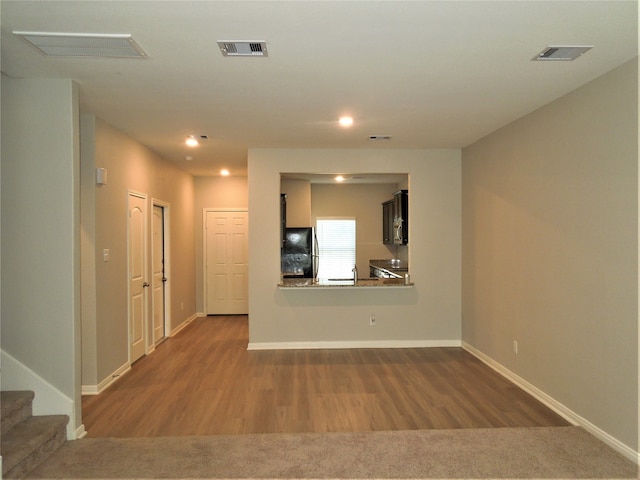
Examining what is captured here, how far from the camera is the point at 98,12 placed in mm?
2250

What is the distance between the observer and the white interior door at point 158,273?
600 cm

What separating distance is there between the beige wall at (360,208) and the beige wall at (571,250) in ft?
14.3

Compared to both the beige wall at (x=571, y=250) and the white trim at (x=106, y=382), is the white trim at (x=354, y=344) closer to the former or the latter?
the beige wall at (x=571, y=250)

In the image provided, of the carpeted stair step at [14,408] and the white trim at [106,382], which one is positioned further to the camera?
the white trim at [106,382]

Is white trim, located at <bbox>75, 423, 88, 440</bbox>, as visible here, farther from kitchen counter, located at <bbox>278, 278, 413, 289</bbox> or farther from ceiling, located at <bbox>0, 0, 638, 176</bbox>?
kitchen counter, located at <bbox>278, 278, 413, 289</bbox>

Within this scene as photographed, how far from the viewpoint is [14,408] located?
2963mm

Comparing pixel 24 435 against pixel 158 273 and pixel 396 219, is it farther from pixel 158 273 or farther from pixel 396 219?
pixel 396 219

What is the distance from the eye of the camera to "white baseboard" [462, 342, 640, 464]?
289 centimetres

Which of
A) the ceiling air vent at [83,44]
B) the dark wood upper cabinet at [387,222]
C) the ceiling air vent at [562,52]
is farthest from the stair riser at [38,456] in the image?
the dark wood upper cabinet at [387,222]

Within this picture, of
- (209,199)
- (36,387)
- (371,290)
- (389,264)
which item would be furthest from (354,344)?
(209,199)

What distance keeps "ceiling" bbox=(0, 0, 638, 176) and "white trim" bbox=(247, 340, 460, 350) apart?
9.13ft

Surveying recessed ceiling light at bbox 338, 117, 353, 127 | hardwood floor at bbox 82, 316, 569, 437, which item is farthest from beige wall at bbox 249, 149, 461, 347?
recessed ceiling light at bbox 338, 117, 353, 127

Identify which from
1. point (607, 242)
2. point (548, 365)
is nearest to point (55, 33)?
point (607, 242)

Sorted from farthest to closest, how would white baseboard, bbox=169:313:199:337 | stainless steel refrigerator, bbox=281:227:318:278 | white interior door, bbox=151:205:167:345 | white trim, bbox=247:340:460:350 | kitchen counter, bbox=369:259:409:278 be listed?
1. kitchen counter, bbox=369:259:409:278
2. stainless steel refrigerator, bbox=281:227:318:278
3. white baseboard, bbox=169:313:199:337
4. white interior door, bbox=151:205:167:345
5. white trim, bbox=247:340:460:350
